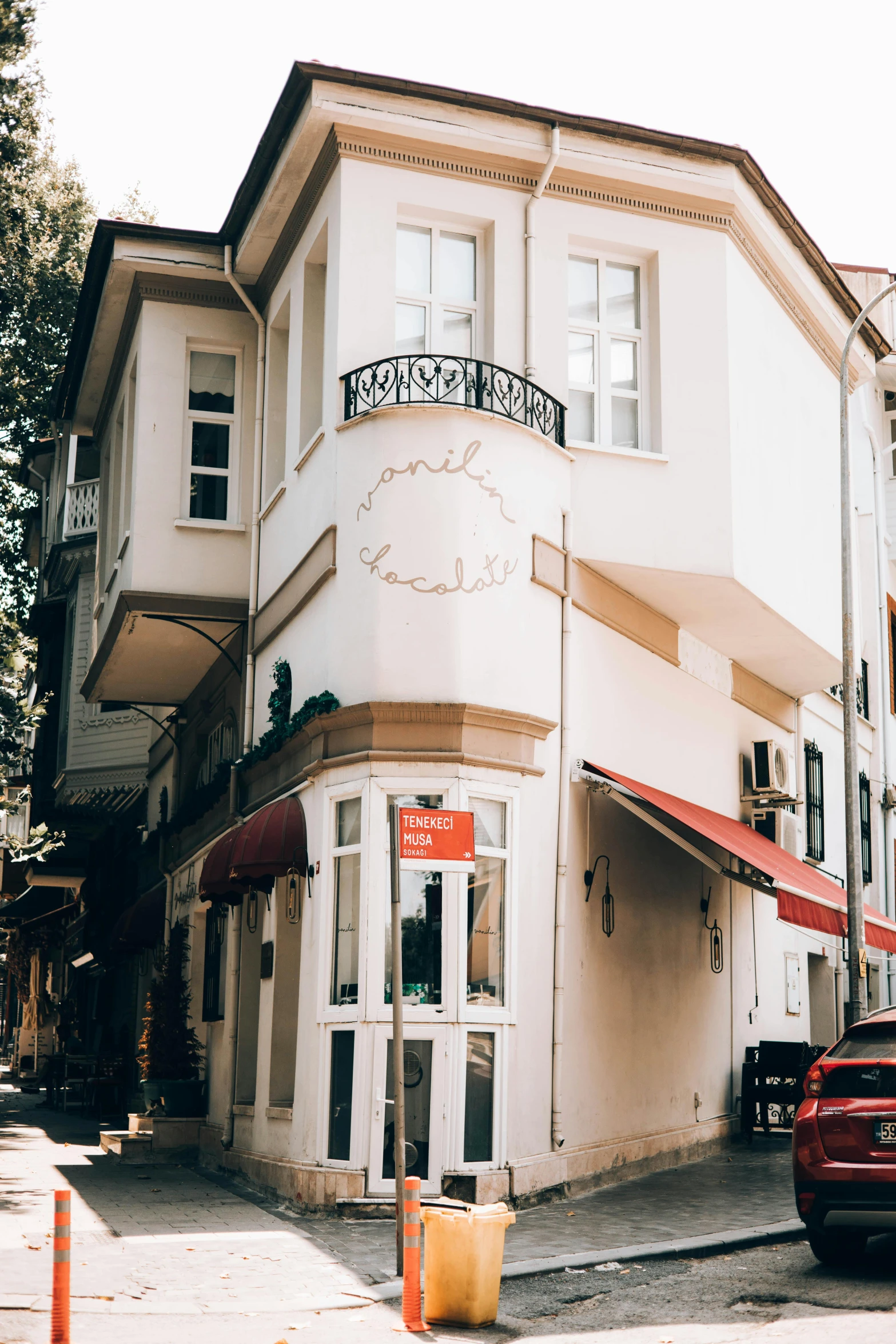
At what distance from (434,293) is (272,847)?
18.3ft

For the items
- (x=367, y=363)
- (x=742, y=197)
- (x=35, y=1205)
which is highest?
(x=742, y=197)

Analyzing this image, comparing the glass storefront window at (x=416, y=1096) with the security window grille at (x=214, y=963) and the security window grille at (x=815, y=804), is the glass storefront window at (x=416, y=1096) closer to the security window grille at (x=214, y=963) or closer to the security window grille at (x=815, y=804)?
the security window grille at (x=214, y=963)

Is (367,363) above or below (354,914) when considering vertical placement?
above

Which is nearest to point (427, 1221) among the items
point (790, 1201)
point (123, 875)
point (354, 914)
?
point (354, 914)

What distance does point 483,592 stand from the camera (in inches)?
519

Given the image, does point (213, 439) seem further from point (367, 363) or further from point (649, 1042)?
point (649, 1042)

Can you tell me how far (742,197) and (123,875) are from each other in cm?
1742

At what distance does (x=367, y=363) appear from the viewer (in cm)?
1366

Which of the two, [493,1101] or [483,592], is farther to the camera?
[483,592]

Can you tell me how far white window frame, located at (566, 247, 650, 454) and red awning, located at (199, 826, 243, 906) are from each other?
208 inches

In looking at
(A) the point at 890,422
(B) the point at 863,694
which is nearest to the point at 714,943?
(B) the point at 863,694

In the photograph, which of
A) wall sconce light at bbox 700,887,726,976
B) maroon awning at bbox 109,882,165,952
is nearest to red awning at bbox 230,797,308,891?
wall sconce light at bbox 700,887,726,976

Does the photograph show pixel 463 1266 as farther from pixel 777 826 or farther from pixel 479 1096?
pixel 777 826

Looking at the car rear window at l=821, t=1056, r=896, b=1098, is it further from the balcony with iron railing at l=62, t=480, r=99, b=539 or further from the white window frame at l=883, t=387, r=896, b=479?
the white window frame at l=883, t=387, r=896, b=479
